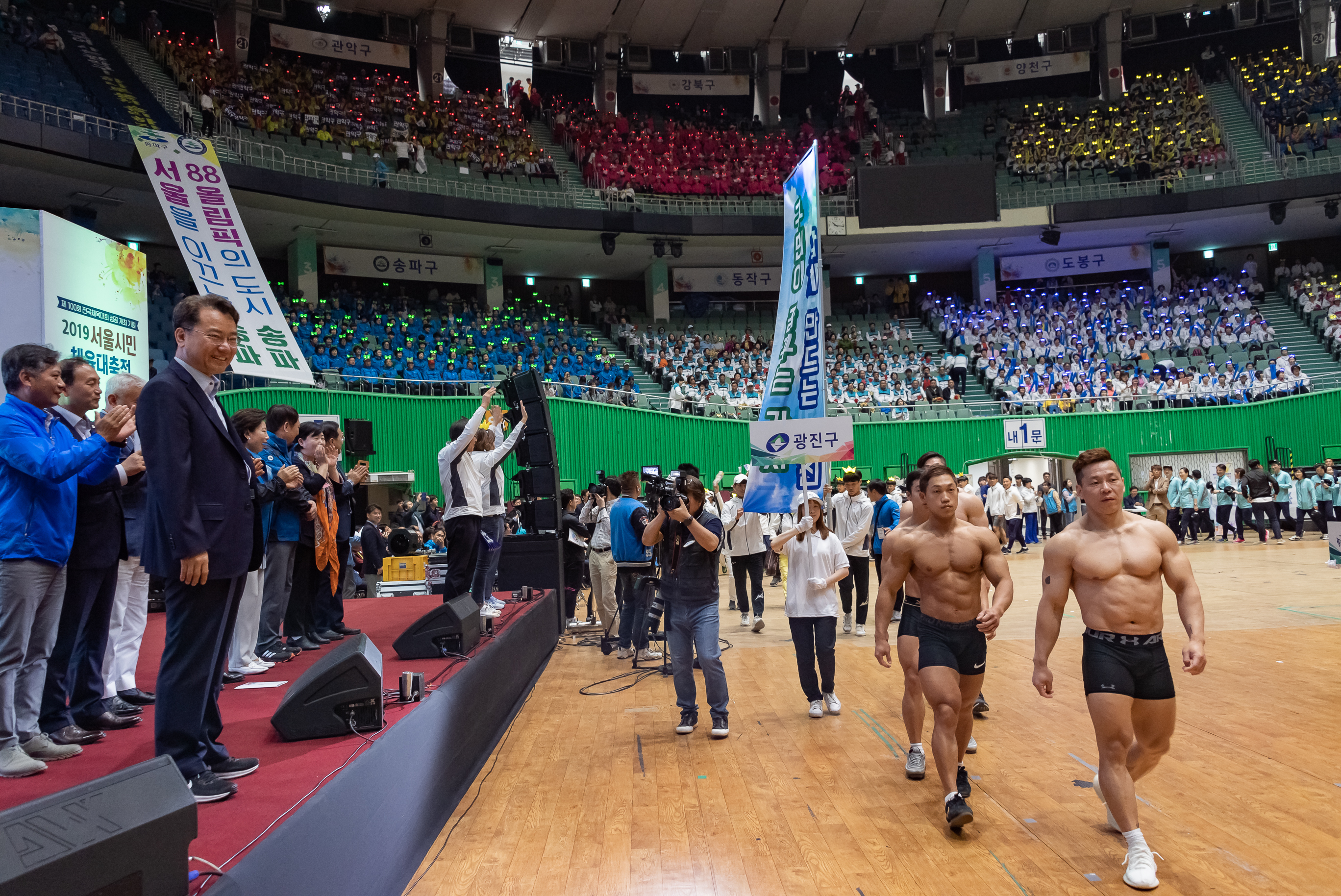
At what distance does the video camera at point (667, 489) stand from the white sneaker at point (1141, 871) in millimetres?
3148

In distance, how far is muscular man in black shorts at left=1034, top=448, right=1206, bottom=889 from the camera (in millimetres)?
3588

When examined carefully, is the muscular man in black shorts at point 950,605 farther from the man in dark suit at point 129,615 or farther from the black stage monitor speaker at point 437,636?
the man in dark suit at point 129,615

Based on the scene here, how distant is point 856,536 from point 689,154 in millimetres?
21628

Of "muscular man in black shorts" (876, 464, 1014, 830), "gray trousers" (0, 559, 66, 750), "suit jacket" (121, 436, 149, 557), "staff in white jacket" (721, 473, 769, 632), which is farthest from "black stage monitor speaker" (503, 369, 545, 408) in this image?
"gray trousers" (0, 559, 66, 750)

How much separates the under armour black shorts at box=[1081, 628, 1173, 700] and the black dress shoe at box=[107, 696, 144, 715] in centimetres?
430

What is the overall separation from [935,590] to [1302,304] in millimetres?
29062

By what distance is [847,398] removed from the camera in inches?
985

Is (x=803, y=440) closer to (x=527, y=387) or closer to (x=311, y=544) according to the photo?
(x=311, y=544)

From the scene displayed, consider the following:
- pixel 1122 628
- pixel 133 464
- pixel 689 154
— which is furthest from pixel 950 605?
pixel 689 154

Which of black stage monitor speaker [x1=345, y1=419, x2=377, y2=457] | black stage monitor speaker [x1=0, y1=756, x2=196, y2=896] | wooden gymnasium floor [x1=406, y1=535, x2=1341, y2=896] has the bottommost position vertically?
wooden gymnasium floor [x1=406, y1=535, x2=1341, y2=896]

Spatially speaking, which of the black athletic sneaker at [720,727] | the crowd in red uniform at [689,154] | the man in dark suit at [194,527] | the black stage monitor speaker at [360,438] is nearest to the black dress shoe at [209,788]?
the man in dark suit at [194,527]

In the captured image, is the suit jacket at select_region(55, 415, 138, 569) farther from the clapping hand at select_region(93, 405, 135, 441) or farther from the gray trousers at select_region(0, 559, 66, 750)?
the clapping hand at select_region(93, 405, 135, 441)

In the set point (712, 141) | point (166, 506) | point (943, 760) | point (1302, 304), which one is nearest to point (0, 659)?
point (166, 506)

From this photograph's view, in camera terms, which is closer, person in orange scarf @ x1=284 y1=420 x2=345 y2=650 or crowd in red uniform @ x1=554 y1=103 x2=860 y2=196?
person in orange scarf @ x1=284 y1=420 x2=345 y2=650
